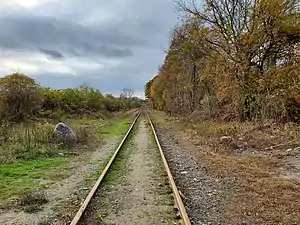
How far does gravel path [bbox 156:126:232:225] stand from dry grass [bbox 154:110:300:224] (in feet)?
0.80

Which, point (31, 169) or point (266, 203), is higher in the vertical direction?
point (31, 169)

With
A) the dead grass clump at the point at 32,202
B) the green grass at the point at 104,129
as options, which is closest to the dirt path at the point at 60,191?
the dead grass clump at the point at 32,202

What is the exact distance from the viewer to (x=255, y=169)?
11.7 meters

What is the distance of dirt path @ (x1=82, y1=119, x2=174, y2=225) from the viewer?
702 centimetres

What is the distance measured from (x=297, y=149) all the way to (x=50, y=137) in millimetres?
10294

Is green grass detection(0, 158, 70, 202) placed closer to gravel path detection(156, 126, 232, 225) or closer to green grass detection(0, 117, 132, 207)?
green grass detection(0, 117, 132, 207)

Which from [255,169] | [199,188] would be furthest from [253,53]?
[199,188]

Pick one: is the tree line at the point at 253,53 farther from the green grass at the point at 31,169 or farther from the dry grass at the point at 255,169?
the green grass at the point at 31,169

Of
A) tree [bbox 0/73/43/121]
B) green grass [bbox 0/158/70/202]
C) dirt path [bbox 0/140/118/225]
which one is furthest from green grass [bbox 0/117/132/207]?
tree [bbox 0/73/43/121]

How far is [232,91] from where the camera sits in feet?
89.9

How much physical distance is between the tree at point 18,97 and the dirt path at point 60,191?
14.0m

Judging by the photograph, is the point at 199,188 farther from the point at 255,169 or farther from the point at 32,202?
the point at 32,202

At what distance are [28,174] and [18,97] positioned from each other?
61.6ft

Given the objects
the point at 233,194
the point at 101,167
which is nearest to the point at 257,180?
the point at 233,194
